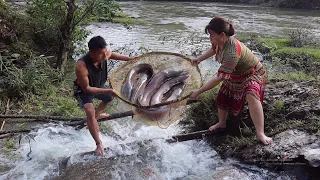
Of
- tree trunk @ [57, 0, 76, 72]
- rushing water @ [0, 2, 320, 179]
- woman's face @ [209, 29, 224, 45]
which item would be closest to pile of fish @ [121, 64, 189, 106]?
rushing water @ [0, 2, 320, 179]

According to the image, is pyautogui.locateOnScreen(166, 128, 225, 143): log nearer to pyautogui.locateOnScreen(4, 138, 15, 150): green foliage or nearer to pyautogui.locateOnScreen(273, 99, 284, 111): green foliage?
pyautogui.locateOnScreen(273, 99, 284, 111): green foliage

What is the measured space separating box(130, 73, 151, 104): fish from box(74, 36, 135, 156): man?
36 cm

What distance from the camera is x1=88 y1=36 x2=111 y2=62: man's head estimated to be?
4270 mm

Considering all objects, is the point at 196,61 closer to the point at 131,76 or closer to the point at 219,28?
the point at 131,76

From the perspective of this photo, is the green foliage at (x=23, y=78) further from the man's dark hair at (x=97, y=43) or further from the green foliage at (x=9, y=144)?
the man's dark hair at (x=97, y=43)

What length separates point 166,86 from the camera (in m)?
5.21

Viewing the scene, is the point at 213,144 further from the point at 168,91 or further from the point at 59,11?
the point at 59,11

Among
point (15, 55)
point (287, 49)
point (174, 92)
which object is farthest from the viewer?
point (287, 49)

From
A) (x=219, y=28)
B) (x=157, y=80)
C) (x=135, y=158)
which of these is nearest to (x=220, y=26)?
(x=219, y=28)

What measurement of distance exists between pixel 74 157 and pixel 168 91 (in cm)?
170

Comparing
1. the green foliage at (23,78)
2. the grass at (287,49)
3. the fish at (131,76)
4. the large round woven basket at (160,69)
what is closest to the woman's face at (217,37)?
the large round woven basket at (160,69)

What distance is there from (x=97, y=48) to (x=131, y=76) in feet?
3.68

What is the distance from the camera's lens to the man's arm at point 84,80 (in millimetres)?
4395

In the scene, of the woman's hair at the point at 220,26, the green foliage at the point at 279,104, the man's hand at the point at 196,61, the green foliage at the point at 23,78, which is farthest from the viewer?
the green foliage at the point at 23,78
